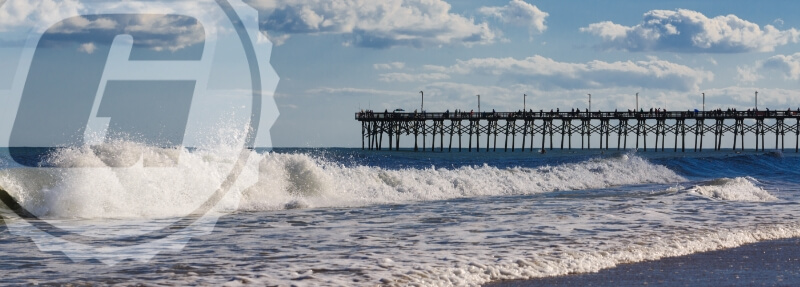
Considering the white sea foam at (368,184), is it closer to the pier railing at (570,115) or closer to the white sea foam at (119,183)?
the white sea foam at (119,183)

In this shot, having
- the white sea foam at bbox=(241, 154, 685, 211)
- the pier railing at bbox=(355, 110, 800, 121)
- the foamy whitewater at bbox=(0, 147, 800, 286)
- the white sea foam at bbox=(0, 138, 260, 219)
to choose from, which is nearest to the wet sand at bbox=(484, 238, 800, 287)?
the foamy whitewater at bbox=(0, 147, 800, 286)

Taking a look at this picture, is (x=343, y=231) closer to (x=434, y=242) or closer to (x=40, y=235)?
(x=434, y=242)

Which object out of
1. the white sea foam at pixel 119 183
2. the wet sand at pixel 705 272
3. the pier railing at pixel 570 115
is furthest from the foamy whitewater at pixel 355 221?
the pier railing at pixel 570 115

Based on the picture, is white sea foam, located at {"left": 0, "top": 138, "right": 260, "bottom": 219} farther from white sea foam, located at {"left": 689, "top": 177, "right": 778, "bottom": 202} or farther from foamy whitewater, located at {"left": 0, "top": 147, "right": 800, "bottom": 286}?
white sea foam, located at {"left": 689, "top": 177, "right": 778, "bottom": 202}

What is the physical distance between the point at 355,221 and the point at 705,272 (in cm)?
572

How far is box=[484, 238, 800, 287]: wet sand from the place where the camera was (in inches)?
304

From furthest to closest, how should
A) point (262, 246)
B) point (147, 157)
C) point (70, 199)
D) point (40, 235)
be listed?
1. point (147, 157)
2. point (70, 199)
3. point (40, 235)
4. point (262, 246)

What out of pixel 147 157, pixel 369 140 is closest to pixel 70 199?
pixel 147 157

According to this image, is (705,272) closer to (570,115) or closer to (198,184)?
(198,184)

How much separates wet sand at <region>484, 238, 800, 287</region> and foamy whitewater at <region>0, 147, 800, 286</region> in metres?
0.30

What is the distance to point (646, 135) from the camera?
232 ft

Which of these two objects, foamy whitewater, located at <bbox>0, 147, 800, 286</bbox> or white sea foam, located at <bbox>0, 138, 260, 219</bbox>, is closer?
foamy whitewater, located at <bbox>0, 147, 800, 286</bbox>

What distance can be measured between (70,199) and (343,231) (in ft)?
17.4

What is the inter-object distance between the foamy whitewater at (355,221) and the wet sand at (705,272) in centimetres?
30
